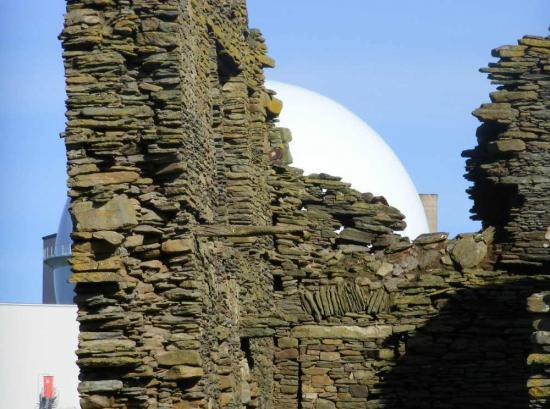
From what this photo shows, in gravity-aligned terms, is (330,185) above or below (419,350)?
above

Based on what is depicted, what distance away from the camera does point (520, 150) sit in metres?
31.1

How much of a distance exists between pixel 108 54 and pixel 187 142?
1.38 meters

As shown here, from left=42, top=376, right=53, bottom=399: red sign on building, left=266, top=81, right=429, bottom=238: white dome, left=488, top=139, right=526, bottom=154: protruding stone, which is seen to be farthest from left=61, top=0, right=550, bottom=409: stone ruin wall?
left=42, top=376, right=53, bottom=399: red sign on building

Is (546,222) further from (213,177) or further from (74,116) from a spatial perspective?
(74,116)

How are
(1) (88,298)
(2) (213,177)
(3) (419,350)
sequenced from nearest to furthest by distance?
(1) (88,298) < (2) (213,177) < (3) (419,350)

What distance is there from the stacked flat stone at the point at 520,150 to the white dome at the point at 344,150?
22.9 feet

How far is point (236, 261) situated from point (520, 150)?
530 cm

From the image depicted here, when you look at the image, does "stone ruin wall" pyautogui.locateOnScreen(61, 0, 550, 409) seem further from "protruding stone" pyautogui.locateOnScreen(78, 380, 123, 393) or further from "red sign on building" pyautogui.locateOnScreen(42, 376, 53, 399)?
"red sign on building" pyautogui.locateOnScreen(42, 376, 53, 399)

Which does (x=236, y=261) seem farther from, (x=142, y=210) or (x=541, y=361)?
(x=541, y=361)

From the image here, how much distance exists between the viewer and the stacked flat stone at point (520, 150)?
3089 cm

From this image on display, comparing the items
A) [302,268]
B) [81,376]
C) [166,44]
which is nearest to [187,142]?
[166,44]

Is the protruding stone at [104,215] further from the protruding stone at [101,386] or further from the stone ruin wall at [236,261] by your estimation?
the protruding stone at [101,386]

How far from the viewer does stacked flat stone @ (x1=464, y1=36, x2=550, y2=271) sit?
3089 cm

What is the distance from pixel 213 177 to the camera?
2641 centimetres
